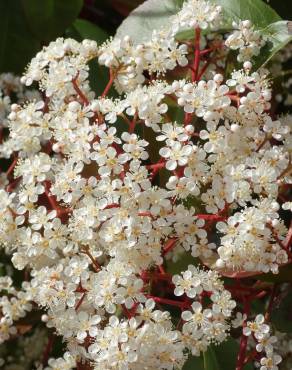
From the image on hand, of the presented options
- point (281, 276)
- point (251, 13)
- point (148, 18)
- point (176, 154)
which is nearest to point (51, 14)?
point (148, 18)

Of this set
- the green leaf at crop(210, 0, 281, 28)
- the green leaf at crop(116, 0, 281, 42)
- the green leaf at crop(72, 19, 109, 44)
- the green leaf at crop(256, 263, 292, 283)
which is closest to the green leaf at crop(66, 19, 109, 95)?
the green leaf at crop(72, 19, 109, 44)

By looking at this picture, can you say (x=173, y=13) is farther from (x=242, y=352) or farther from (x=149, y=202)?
(x=242, y=352)

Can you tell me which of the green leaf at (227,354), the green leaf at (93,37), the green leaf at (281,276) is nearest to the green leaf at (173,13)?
the green leaf at (93,37)

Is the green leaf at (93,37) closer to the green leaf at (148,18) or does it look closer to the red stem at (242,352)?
the green leaf at (148,18)

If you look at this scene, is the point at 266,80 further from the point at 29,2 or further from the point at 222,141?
the point at 29,2

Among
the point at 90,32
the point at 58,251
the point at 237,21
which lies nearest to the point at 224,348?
the point at 58,251

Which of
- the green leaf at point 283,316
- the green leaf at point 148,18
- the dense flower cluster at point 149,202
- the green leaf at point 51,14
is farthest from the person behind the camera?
the green leaf at point 51,14
